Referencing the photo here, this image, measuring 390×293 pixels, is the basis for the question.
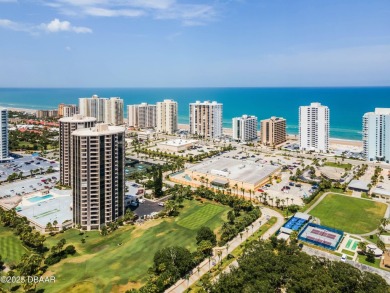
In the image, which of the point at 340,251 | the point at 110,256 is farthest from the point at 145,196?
the point at 340,251

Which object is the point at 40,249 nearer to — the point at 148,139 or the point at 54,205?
the point at 54,205

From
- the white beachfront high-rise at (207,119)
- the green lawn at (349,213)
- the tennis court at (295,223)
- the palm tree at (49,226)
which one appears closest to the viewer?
the palm tree at (49,226)

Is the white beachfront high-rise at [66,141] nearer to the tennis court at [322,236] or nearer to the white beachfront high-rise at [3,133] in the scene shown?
the white beachfront high-rise at [3,133]

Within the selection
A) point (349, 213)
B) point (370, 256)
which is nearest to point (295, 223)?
point (370, 256)

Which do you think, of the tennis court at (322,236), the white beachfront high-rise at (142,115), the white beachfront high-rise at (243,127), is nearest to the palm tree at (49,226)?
the tennis court at (322,236)

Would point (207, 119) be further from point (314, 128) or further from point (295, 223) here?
point (295, 223)

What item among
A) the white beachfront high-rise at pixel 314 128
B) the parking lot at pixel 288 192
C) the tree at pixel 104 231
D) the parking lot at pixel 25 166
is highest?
the white beachfront high-rise at pixel 314 128
